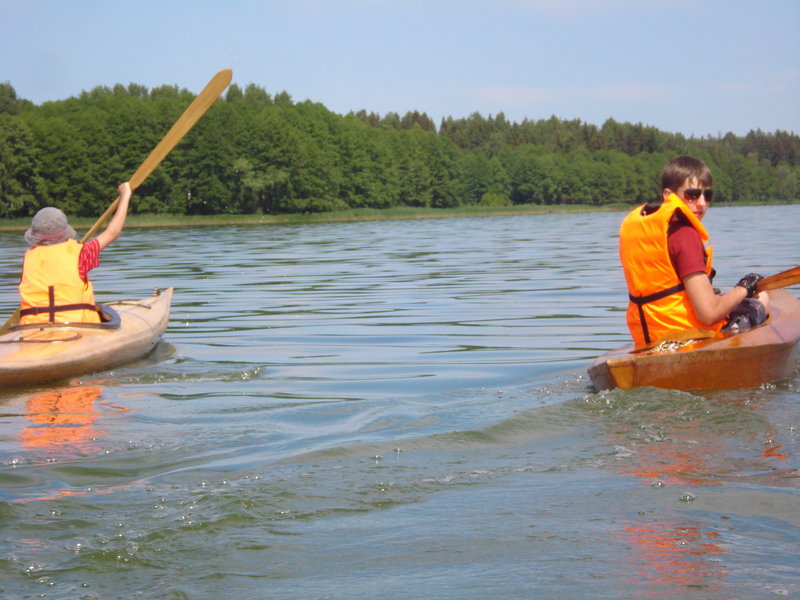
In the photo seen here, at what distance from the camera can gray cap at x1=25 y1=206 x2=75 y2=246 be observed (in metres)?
7.89

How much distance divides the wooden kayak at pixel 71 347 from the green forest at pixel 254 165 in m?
61.4

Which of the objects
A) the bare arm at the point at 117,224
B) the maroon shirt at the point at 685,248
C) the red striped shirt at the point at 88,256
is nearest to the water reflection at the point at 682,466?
the maroon shirt at the point at 685,248

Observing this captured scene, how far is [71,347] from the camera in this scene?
24.7 feet

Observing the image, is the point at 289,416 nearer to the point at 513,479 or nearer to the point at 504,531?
the point at 513,479

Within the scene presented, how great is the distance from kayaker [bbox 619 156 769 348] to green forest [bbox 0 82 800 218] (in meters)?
65.2

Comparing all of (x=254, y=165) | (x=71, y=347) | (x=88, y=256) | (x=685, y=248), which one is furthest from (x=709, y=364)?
(x=254, y=165)

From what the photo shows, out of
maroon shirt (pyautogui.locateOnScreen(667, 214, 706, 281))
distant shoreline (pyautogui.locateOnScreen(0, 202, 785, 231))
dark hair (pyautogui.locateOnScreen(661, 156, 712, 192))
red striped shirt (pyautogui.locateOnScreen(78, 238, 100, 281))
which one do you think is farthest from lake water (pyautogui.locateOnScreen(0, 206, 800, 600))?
distant shoreline (pyautogui.locateOnScreen(0, 202, 785, 231))

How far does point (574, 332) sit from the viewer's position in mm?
9750

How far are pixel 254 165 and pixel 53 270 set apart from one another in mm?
71075

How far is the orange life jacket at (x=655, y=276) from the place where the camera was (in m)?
5.77

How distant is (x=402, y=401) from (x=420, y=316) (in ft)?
17.0

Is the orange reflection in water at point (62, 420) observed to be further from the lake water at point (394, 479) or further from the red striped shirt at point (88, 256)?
the red striped shirt at point (88, 256)

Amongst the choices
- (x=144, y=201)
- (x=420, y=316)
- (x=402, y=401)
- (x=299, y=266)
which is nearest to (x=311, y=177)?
(x=144, y=201)

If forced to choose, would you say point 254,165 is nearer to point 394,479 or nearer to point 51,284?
point 51,284
